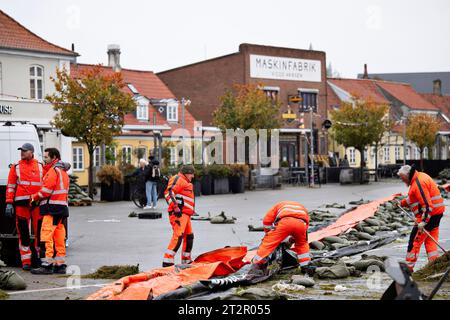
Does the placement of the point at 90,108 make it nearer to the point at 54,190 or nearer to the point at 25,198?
the point at 25,198

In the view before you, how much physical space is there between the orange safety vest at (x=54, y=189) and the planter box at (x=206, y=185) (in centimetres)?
2101

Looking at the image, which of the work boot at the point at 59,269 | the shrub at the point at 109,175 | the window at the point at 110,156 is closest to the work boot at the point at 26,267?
the work boot at the point at 59,269

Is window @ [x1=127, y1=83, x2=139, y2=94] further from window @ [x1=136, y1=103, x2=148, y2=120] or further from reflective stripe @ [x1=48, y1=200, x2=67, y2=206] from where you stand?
reflective stripe @ [x1=48, y1=200, x2=67, y2=206]

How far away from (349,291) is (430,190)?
2.68 meters

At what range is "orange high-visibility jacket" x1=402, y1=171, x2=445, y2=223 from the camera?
10.5 meters

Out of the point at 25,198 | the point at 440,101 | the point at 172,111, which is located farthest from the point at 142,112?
the point at 440,101

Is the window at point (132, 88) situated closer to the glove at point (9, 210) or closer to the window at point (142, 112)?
the window at point (142, 112)

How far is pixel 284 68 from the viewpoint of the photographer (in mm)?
55875

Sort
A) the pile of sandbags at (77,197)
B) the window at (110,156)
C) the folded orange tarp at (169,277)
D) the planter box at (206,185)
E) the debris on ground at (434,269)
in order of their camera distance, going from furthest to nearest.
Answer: the window at (110,156) → the planter box at (206,185) → the pile of sandbags at (77,197) → the debris on ground at (434,269) → the folded orange tarp at (169,277)

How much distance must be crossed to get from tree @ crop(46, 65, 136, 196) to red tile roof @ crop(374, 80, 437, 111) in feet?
152

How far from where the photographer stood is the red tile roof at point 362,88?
65750 millimetres

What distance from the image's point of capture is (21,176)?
1188 cm

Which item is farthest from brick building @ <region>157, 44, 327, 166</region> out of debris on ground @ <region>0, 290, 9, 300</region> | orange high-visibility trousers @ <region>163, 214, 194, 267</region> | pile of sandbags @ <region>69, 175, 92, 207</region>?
debris on ground @ <region>0, 290, 9, 300</region>

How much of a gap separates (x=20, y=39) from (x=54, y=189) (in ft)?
84.5
